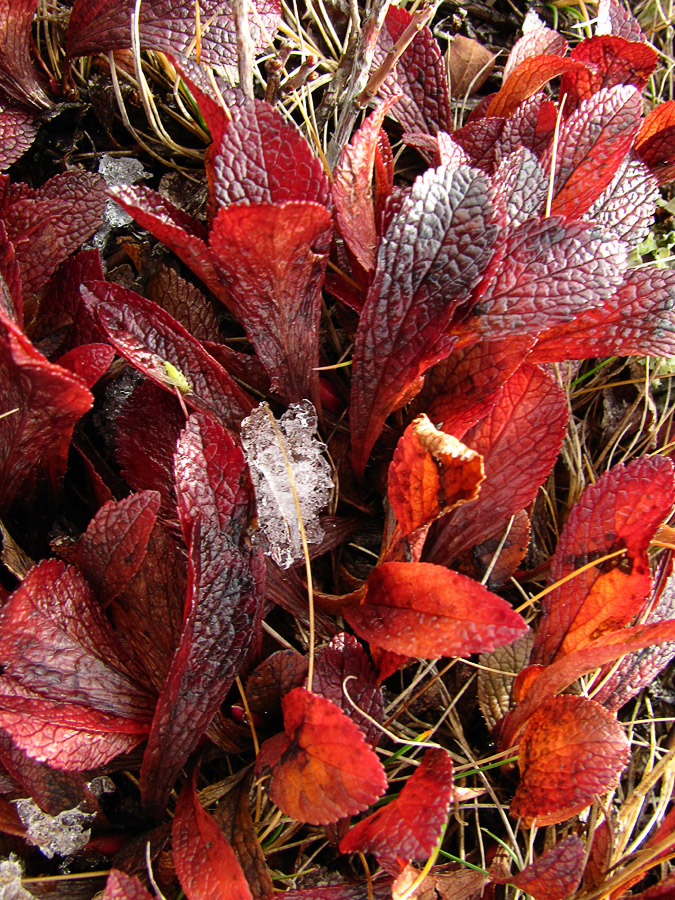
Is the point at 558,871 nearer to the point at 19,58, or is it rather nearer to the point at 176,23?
the point at 176,23

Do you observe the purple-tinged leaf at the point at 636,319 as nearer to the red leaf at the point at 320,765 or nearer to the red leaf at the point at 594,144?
the red leaf at the point at 594,144

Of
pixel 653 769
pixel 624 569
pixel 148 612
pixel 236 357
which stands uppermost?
pixel 236 357

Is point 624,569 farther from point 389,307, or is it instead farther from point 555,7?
point 555,7

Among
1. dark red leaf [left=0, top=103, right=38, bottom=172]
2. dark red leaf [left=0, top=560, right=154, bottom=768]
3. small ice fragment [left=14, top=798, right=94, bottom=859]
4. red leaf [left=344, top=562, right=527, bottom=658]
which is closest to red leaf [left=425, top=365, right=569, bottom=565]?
red leaf [left=344, top=562, right=527, bottom=658]

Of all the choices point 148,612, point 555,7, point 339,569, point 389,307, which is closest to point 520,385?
point 389,307

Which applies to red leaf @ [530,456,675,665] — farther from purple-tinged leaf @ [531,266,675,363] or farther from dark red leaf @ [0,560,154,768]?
dark red leaf @ [0,560,154,768]

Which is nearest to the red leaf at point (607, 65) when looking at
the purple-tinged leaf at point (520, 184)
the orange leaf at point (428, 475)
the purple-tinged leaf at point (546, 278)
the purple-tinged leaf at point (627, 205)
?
the purple-tinged leaf at point (627, 205)
